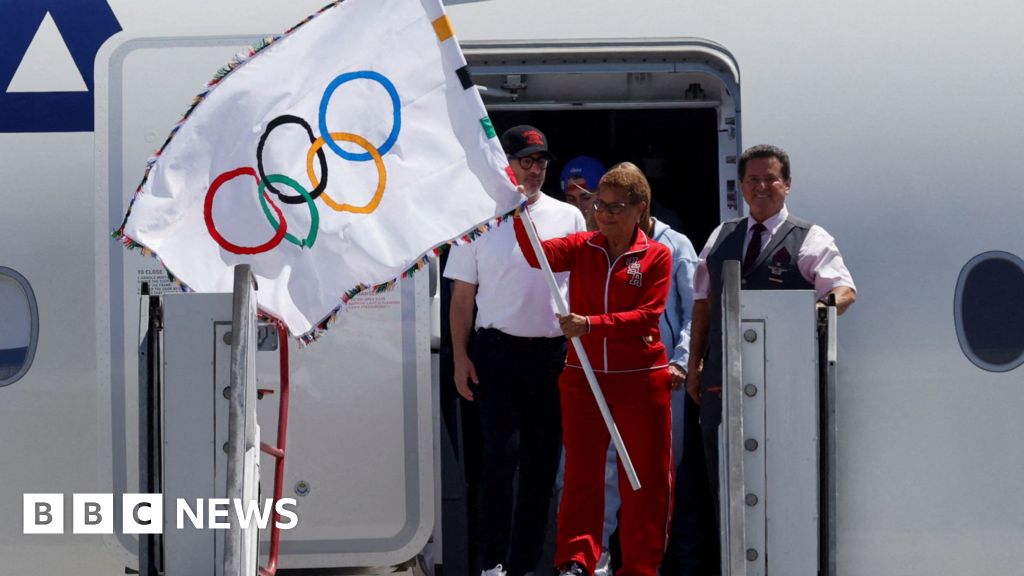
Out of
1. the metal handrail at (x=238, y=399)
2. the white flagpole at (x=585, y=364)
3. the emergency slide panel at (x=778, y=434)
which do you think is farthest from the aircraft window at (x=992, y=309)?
the metal handrail at (x=238, y=399)

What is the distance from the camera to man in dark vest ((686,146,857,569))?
15.3ft

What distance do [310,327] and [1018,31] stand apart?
3.17 m

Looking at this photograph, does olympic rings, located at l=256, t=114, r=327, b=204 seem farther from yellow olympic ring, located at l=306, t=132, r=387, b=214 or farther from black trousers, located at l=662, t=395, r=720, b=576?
black trousers, located at l=662, t=395, r=720, b=576

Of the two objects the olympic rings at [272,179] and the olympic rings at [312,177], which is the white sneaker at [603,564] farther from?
the olympic rings at [272,179]

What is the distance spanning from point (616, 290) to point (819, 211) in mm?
967

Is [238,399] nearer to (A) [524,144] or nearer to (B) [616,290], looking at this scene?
(B) [616,290]

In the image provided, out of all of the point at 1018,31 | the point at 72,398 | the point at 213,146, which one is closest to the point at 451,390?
the point at 72,398

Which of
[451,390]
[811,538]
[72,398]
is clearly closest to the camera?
[811,538]

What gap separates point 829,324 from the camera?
414 centimetres

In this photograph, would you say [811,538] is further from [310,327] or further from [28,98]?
[28,98]

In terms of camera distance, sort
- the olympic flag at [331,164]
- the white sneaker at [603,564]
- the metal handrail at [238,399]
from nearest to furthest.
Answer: the metal handrail at [238,399], the olympic flag at [331,164], the white sneaker at [603,564]

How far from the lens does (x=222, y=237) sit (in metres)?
4.12

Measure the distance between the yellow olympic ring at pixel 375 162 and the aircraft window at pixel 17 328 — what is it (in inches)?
62.8

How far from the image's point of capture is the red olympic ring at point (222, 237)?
4.12m
